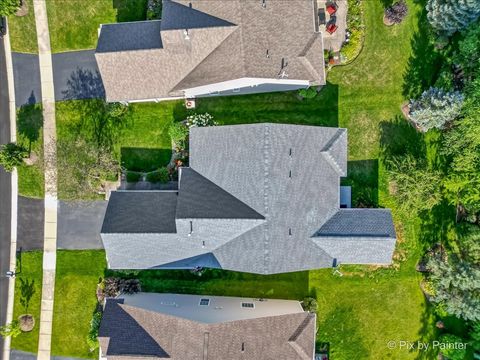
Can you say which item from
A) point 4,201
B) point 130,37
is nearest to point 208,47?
point 130,37

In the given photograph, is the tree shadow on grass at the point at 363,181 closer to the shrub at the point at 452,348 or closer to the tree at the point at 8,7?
the shrub at the point at 452,348

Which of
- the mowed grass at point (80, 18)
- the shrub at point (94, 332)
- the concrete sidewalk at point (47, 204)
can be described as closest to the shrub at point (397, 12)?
the mowed grass at point (80, 18)

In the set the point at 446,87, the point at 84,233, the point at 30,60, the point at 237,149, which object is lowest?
the point at 84,233

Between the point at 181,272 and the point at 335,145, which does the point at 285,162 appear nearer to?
the point at 335,145

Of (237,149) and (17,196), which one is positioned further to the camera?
(17,196)

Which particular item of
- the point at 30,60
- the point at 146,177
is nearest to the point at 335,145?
the point at 146,177

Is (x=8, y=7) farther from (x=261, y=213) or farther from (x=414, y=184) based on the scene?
(x=414, y=184)

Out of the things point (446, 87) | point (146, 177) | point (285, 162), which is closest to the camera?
point (285, 162)
